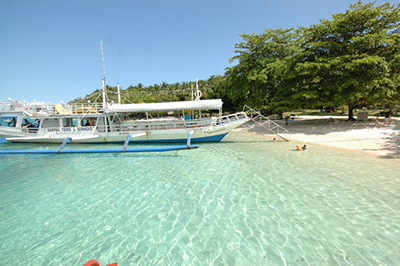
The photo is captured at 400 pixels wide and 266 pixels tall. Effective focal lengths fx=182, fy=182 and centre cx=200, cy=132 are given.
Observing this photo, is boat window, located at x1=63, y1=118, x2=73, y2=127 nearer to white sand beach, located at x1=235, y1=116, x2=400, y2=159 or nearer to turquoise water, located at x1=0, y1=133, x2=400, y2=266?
turquoise water, located at x1=0, y1=133, x2=400, y2=266

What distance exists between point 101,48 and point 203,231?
61.8 feet

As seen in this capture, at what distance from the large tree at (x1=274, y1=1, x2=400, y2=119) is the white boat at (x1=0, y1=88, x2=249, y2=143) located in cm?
1059

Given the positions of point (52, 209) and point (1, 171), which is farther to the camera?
point (1, 171)

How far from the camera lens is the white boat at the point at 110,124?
53.5ft

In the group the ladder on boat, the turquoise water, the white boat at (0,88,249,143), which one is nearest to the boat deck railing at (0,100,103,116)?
the white boat at (0,88,249,143)

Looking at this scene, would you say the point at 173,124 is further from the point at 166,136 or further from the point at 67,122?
the point at 67,122

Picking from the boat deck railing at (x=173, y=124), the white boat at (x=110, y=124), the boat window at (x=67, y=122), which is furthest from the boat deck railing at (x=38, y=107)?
the boat deck railing at (x=173, y=124)

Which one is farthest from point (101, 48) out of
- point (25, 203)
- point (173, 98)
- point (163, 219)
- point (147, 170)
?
point (173, 98)

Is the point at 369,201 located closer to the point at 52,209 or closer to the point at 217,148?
the point at 217,148

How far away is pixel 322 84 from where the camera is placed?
20734 millimetres

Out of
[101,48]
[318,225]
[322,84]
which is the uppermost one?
[101,48]

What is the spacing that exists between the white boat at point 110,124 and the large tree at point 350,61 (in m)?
10.6

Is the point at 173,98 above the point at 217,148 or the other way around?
above

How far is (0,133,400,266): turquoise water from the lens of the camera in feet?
14.7
